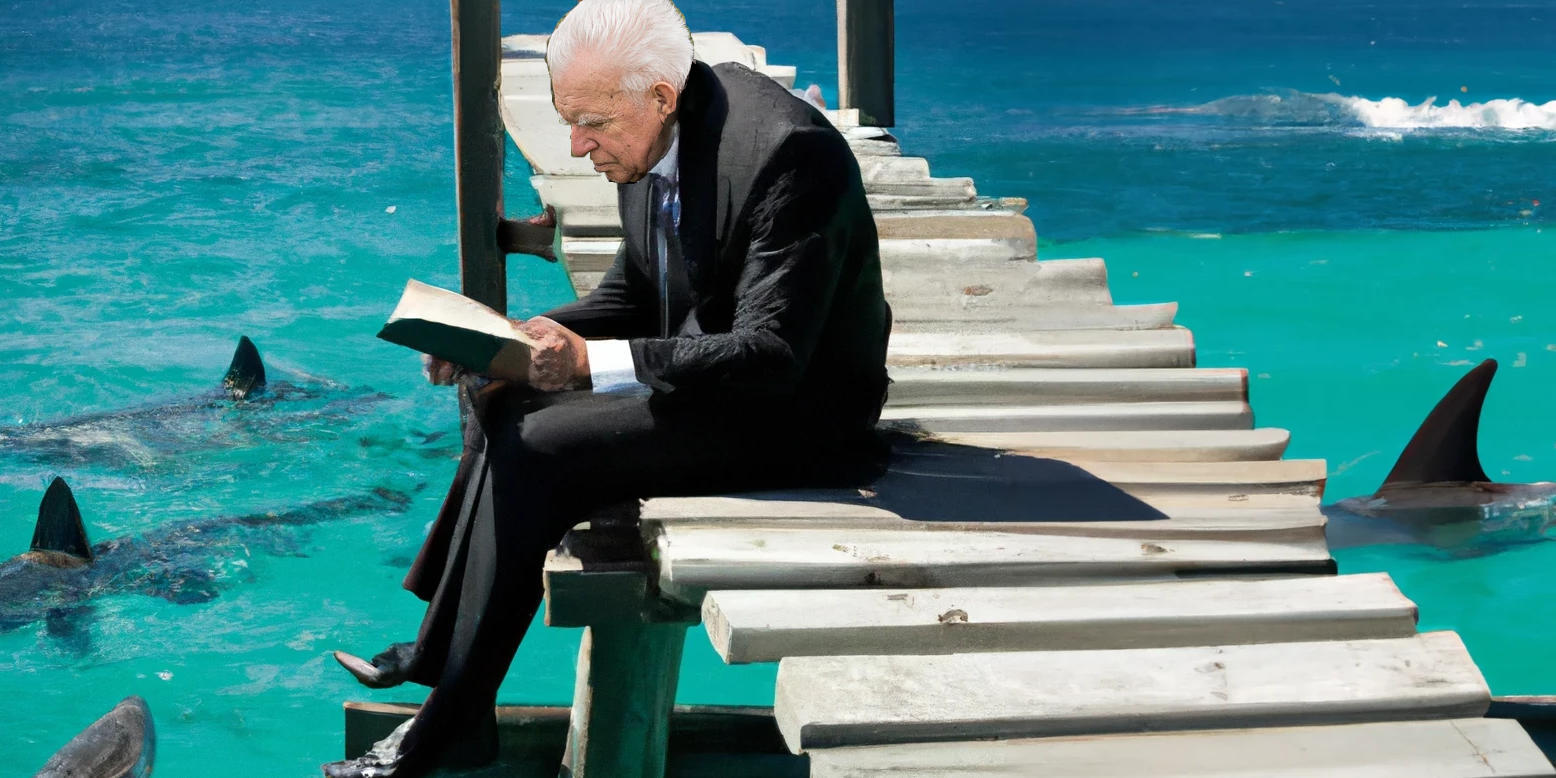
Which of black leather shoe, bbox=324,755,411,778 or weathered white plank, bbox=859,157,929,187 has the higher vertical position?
weathered white plank, bbox=859,157,929,187

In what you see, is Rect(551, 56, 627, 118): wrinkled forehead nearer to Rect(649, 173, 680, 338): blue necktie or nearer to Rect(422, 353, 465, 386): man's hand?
Rect(649, 173, 680, 338): blue necktie

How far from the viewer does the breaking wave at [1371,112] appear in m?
20.8

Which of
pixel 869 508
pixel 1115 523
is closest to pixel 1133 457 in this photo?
pixel 1115 523

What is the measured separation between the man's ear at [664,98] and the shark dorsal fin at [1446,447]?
490cm

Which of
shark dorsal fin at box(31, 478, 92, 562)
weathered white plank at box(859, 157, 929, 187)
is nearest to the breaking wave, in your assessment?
weathered white plank at box(859, 157, 929, 187)

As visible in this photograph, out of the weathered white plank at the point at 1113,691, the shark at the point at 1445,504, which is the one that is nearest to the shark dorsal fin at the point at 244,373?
the shark at the point at 1445,504

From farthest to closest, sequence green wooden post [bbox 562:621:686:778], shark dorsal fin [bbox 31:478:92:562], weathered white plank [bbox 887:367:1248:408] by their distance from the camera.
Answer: shark dorsal fin [bbox 31:478:92:562] < weathered white plank [bbox 887:367:1248:408] < green wooden post [bbox 562:621:686:778]

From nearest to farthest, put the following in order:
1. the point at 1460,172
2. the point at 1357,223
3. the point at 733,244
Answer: the point at 733,244 < the point at 1357,223 < the point at 1460,172

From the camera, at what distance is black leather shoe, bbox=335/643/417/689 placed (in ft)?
9.70

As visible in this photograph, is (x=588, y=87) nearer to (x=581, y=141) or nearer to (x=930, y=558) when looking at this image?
(x=581, y=141)

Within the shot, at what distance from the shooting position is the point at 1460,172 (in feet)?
54.4

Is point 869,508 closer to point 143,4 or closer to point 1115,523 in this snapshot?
point 1115,523

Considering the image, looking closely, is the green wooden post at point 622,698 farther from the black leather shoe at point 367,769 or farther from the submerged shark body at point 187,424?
the submerged shark body at point 187,424

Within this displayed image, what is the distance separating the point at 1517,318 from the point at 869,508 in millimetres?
10125
